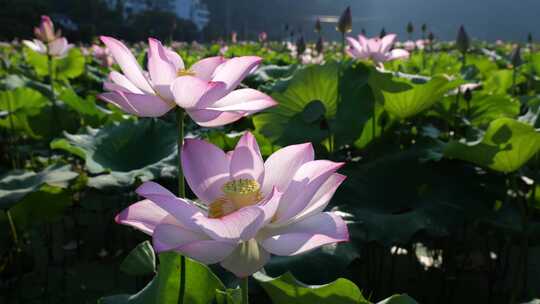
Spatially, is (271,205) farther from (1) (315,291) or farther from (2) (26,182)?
(2) (26,182)

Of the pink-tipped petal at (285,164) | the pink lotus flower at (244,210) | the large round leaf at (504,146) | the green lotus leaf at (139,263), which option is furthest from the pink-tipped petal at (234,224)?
the large round leaf at (504,146)

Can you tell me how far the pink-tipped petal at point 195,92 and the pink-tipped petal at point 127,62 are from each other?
8 cm

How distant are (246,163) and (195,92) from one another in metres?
0.10

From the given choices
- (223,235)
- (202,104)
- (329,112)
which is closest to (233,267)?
(223,235)

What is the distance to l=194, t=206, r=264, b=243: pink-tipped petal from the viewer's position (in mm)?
438

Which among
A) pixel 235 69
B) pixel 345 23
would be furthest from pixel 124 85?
pixel 345 23

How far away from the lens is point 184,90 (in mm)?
601

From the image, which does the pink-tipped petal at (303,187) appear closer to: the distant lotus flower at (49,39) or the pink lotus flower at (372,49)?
the pink lotus flower at (372,49)

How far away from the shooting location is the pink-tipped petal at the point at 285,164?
56 cm

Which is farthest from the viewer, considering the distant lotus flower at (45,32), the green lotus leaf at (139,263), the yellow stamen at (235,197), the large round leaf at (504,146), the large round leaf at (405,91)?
the distant lotus flower at (45,32)

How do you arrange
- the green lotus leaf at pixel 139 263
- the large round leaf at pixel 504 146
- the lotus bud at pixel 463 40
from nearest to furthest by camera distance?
the green lotus leaf at pixel 139 263 → the large round leaf at pixel 504 146 → the lotus bud at pixel 463 40

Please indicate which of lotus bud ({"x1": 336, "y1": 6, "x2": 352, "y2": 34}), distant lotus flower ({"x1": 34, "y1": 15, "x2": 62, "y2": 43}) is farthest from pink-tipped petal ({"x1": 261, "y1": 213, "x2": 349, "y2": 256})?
distant lotus flower ({"x1": 34, "y1": 15, "x2": 62, "y2": 43})

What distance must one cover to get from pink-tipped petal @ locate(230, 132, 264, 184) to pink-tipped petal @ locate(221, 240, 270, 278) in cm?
10

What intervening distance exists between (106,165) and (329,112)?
0.57m
